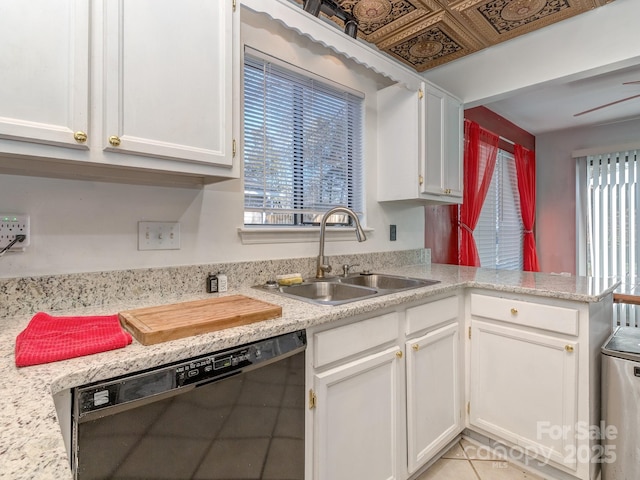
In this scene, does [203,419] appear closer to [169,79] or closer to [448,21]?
[169,79]

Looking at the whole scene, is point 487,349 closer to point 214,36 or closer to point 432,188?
point 432,188

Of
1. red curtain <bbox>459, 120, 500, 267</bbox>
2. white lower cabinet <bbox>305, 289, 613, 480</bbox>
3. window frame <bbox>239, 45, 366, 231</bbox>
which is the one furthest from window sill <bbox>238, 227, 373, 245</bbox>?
red curtain <bbox>459, 120, 500, 267</bbox>

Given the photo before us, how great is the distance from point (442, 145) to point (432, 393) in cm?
156

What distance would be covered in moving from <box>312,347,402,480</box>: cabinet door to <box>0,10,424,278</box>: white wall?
0.75 meters

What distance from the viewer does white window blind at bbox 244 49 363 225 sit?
5.77 feet

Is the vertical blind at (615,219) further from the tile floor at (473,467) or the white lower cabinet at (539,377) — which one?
the tile floor at (473,467)

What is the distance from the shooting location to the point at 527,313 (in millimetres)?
1660

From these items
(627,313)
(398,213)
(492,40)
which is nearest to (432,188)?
(398,213)

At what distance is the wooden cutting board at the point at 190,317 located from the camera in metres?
0.88

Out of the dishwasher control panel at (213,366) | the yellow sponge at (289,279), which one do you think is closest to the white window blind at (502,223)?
the yellow sponge at (289,279)

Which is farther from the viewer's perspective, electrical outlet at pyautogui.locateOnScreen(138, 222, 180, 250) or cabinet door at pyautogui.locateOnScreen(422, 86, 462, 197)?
cabinet door at pyautogui.locateOnScreen(422, 86, 462, 197)

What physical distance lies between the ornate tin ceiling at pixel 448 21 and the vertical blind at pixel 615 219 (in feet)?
9.48

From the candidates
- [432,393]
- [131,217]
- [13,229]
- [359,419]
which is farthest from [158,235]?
[432,393]

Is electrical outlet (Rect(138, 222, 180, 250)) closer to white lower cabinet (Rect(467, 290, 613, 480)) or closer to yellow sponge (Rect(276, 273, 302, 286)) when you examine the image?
yellow sponge (Rect(276, 273, 302, 286))
